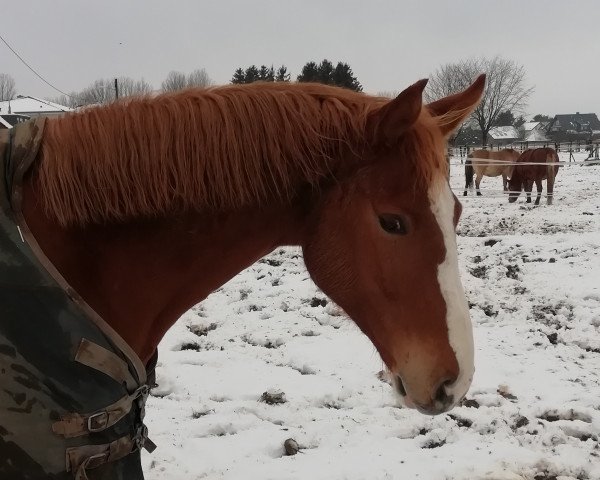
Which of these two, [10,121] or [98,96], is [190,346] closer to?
[98,96]

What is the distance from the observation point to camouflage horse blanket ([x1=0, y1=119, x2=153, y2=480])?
1.20 m

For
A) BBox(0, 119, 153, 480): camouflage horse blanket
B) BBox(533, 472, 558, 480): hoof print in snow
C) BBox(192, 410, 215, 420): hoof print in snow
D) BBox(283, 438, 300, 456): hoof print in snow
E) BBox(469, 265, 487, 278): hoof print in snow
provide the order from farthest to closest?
1. BBox(469, 265, 487, 278): hoof print in snow
2. BBox(192, 410, 215, 420): hoof print in snow
3. BBox(283, 438, 300, 456): hoof print in snow
4. BBox(533, 472, 558, 480): hoof print in snow
5. BBox(0, 119, 153, 480): camouflage horse blanket

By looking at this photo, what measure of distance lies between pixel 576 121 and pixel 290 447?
77342mm

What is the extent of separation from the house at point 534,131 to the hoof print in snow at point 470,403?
63309mm

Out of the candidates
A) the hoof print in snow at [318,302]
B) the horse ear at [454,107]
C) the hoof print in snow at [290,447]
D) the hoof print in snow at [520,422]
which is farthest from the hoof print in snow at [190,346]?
the horse ear at [454,107]

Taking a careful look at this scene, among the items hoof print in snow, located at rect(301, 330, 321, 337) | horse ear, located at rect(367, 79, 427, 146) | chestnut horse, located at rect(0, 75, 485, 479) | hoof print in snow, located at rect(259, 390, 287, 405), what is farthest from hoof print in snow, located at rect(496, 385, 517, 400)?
horse ear, located at rect(367, 79, 427, 146)

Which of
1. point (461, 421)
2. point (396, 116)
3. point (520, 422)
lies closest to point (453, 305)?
point (396, 116)

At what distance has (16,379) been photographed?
1195 mm

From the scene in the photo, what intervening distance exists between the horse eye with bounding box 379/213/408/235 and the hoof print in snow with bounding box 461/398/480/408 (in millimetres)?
2658

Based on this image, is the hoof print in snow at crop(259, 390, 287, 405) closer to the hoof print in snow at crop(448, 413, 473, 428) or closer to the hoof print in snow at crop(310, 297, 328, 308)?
the hoof print in snow at crop(448, 413, 473, 428)

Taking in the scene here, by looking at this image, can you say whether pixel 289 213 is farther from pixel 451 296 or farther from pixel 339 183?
pixel 451 296

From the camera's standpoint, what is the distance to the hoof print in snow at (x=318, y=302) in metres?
5.82

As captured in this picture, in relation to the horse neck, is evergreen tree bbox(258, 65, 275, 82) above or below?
above

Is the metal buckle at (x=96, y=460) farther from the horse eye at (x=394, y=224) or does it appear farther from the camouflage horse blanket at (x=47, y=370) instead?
the horse eye at (x=394, y=224)
